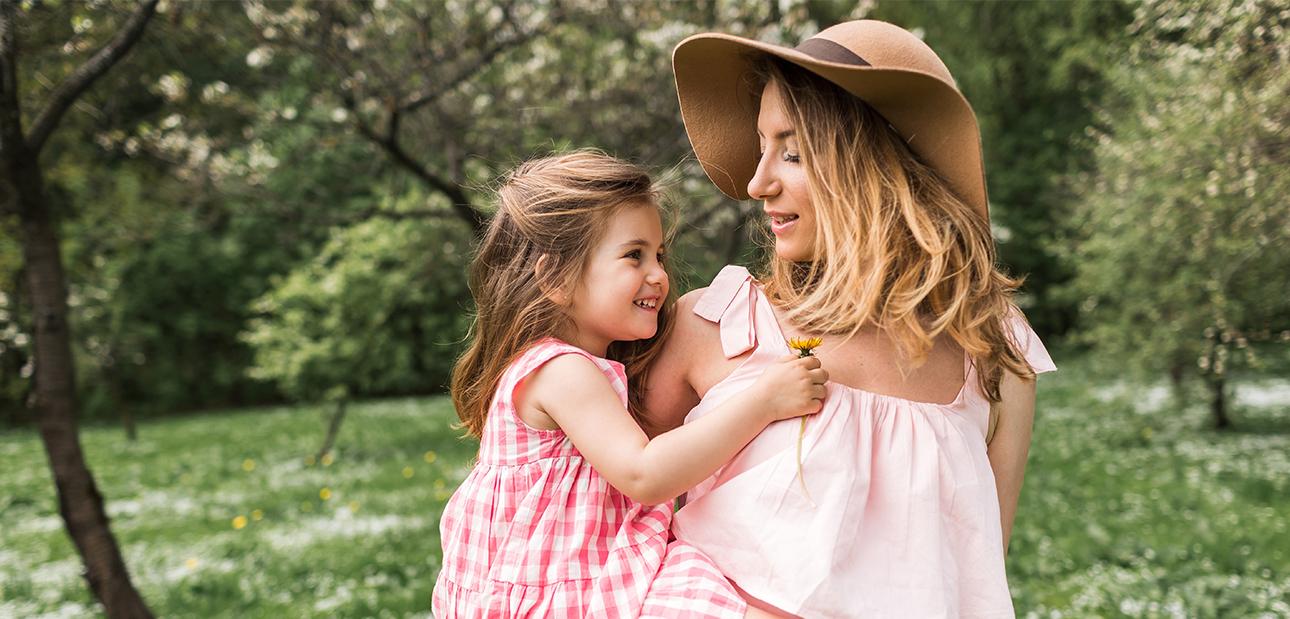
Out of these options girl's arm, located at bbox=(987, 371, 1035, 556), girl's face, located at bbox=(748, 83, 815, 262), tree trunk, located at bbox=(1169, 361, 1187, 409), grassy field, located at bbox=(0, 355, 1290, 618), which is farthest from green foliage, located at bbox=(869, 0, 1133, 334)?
girl's face, located at bbox=(748, 83, 815, 262)

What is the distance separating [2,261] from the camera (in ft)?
28.5

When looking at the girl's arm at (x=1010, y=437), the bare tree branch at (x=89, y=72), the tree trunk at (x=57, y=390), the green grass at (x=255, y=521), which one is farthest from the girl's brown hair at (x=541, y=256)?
the tree trunk at (x=57, y=390)

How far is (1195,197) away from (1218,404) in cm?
449

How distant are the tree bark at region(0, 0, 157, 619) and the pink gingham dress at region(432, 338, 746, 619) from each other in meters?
2.64

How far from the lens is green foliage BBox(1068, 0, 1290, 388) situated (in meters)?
4.29

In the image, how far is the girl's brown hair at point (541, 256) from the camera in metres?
1.98

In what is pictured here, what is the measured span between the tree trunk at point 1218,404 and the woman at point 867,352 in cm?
892

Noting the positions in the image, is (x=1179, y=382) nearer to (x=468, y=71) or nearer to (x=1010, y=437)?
(x=468, y=71)

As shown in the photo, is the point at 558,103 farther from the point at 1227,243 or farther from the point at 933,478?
the point at 933,478

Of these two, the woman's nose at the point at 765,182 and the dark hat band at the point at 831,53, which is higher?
the dark hat band at the point at 831,53

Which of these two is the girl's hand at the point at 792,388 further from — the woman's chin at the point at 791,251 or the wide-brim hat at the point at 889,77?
the wide-brim hat at the point at 889,77

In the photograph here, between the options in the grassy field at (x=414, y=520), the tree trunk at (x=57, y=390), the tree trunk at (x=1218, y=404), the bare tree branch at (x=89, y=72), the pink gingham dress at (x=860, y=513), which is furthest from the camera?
the tree trunk at (x=1218, y=404)

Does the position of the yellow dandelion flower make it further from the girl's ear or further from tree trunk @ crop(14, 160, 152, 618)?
tree trunk @ crop(14, 160, 152, 618)

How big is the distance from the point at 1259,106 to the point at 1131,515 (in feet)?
10.00
